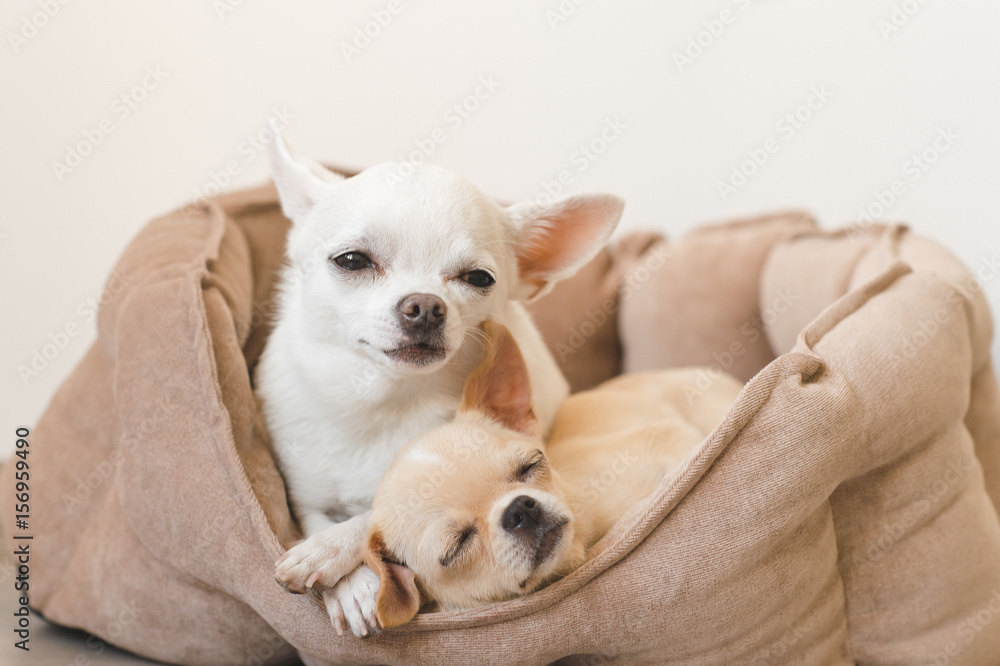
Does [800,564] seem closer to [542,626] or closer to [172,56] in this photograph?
[542,626]

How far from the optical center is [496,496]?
1.23 meters

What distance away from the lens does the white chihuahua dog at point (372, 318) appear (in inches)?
50.4

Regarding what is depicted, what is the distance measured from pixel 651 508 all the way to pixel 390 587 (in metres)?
0.42

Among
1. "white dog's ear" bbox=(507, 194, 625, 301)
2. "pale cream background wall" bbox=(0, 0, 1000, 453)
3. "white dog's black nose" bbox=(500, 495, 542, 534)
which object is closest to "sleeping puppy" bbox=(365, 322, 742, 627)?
"white dog's black nose" bbox=(500, 495, 542, 534)

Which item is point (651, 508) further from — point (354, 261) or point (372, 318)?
point (354, 261)

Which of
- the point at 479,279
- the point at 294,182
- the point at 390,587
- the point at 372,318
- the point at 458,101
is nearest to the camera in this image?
the point at 390,587

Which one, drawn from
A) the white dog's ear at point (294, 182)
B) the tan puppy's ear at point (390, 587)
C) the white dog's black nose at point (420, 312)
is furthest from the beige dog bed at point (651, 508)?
the white dog's black nose at point (420, 312)

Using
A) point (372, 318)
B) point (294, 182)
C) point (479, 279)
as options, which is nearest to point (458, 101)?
point (294, 182)

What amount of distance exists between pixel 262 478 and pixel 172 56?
201cm

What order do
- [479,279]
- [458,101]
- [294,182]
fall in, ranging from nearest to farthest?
[479,279]
[294,182]
[458,101]

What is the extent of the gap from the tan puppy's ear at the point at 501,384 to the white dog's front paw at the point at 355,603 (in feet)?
1.16

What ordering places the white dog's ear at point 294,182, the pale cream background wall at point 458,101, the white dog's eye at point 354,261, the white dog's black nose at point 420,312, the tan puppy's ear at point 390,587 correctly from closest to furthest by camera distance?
the tan puppy's ear at point 390,587 < the white dog's black nose at point 420,312 < the white dog's eye at point 354,261 < the white dog's ear at point 294,182 < the pale cream background wall at point 458,101

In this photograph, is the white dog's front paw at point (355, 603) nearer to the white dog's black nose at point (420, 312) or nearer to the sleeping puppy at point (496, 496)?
the sleeping puppy at point (496, 496)

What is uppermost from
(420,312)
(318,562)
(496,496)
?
(420,312)
